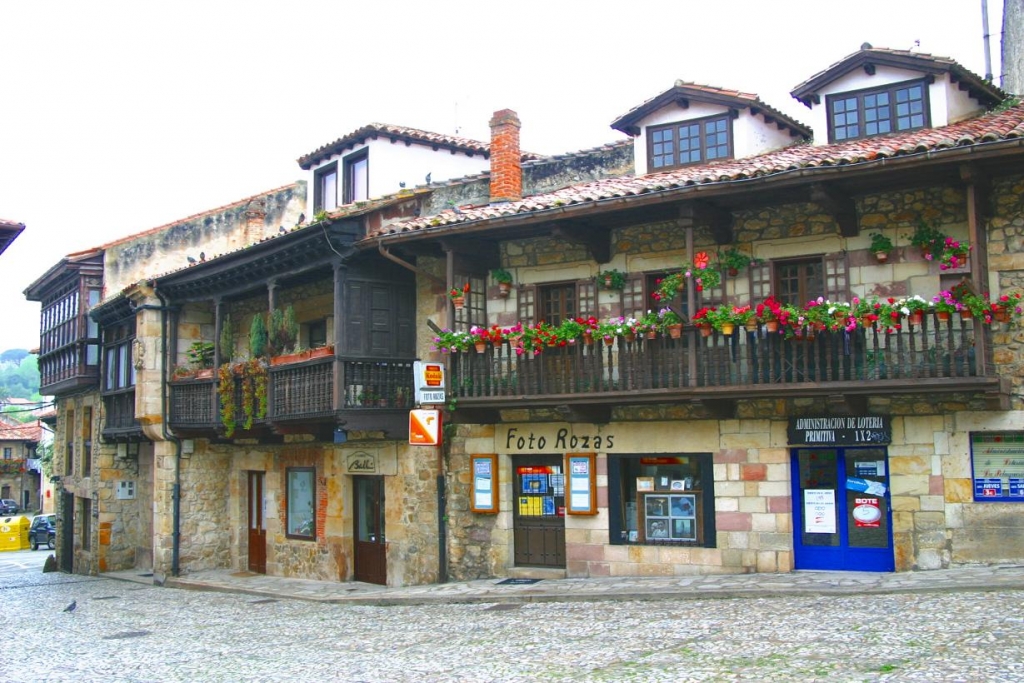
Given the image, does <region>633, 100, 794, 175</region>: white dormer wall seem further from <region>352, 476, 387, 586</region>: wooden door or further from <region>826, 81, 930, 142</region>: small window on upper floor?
<region>352, 476, 387, 586</region>: wooden door

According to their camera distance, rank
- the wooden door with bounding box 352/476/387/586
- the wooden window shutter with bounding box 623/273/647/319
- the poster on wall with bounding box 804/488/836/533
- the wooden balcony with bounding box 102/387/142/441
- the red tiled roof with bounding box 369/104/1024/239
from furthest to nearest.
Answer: the wooden balcony with bounding box 102/387/142/441
the wooden door with bounding box 352/476/387/586
the wooden window shutter with bounding box 623/273/647/319
the poster on wall with bounding box 804/488/836/533
the red tiled roof with bounding box 369/104/1024/239

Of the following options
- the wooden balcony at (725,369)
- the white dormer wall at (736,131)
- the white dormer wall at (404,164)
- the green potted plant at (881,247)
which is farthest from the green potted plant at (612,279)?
the white dormer wall at (404,164)

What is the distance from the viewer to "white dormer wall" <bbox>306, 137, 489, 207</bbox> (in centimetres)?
2145

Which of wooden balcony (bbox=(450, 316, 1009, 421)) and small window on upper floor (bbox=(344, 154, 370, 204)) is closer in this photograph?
wooden balcony (bbox=(450, 316, 1009, 421))

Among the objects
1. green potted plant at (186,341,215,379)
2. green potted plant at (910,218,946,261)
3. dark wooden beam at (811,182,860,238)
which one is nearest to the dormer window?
green potted plant at (186,341,215,379)

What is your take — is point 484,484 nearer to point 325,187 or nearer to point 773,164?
point 773,164

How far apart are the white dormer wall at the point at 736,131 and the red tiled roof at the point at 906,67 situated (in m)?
1.05

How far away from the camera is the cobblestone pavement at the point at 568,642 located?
870 cm

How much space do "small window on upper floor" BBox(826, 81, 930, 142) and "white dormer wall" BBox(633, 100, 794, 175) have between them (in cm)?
122

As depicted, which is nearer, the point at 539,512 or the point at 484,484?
the point at 539,512

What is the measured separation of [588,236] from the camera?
1466 centimetres

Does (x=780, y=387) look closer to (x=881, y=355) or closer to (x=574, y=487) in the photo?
(x=881, y=355)

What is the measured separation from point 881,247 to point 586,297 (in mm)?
4272

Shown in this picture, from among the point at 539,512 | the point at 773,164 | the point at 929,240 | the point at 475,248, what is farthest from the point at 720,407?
the point at 475,248
